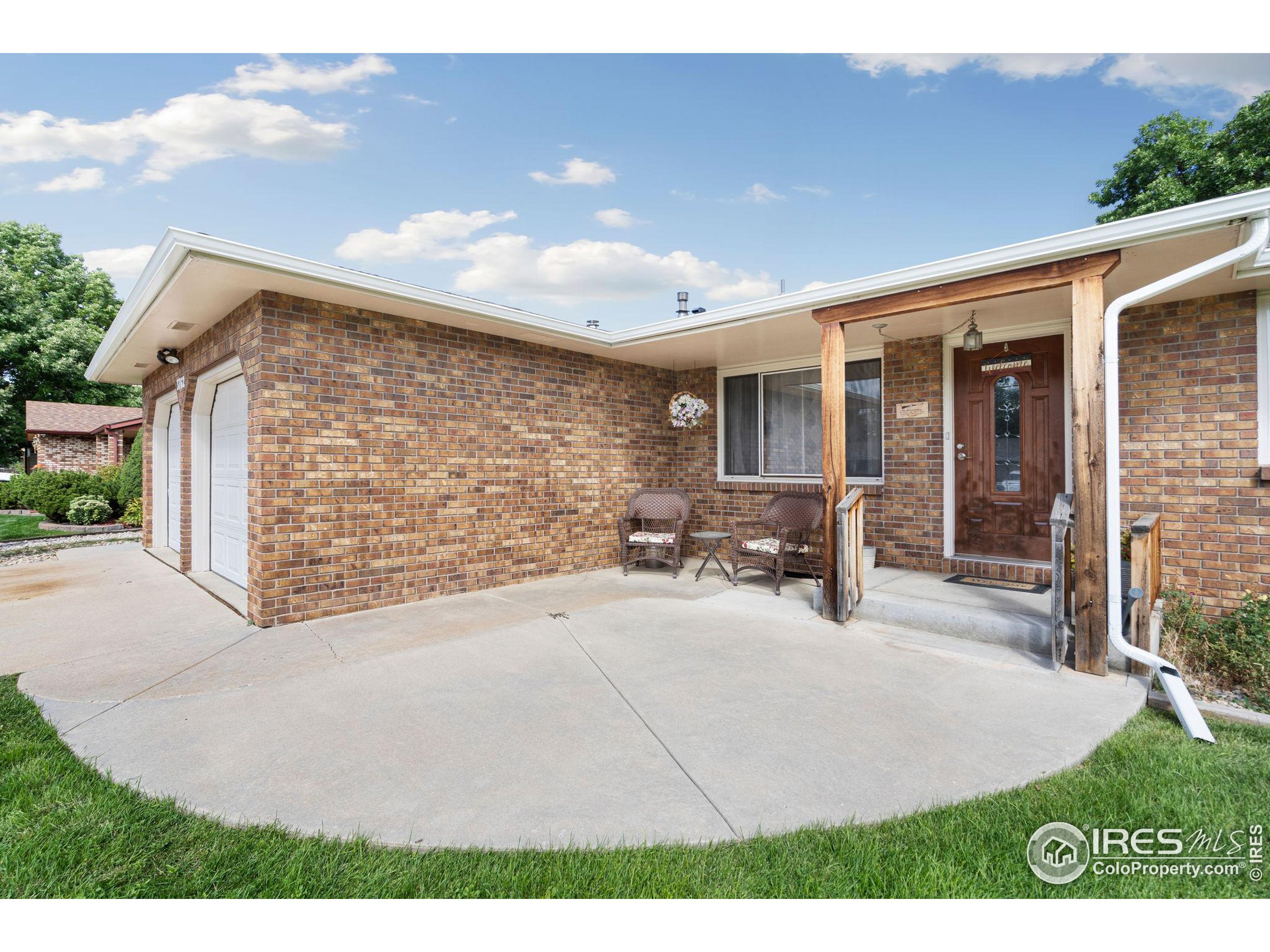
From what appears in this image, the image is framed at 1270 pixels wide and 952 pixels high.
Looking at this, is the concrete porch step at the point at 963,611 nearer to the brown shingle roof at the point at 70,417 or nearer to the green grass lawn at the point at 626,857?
the green grass lawn at the point at 626,857

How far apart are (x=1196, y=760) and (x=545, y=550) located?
532cm

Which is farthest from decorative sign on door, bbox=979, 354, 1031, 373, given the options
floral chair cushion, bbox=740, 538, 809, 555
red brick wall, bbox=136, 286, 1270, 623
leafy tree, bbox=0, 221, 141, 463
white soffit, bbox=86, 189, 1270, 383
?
leafy tree, bbox=0, 221, 141, 463

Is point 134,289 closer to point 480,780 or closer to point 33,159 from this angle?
point 480,780

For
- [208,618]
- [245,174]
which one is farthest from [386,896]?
[245,174]

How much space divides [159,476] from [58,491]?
20.9 feet

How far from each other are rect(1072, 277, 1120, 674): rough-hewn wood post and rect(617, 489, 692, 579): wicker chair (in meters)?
3.81

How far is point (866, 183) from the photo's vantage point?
9.73m

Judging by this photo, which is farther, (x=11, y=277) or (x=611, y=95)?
(x=11, y=277)

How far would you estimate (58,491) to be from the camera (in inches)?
517

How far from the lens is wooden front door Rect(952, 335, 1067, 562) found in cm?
536

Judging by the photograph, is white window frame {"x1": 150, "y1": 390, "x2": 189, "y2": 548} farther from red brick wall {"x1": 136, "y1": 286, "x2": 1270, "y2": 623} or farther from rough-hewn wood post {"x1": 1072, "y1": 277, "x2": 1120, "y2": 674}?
rough-hewn wood post {"x1": 1072, "y1": 277, "x2": 1120, "y2": 674}

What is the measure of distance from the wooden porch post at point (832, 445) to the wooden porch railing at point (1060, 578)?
4.61 feet

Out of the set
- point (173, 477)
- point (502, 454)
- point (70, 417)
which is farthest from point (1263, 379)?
point (70, 417)

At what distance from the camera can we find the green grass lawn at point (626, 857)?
174 centimetres
